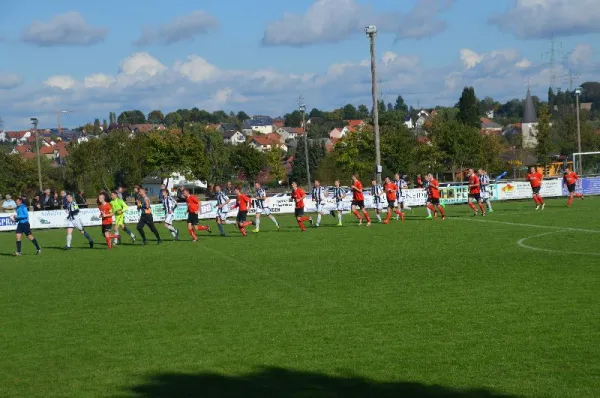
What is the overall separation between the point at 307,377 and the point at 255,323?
323 cm

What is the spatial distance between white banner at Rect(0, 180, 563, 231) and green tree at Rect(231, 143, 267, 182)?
37.5 m

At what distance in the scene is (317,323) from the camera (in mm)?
12125

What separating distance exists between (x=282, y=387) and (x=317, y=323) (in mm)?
3244

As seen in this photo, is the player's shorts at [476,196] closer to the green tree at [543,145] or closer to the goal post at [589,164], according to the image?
the goal post at [589,164]

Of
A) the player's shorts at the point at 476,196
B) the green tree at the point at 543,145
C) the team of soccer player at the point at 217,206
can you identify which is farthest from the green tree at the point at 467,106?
the player's shorts at the point at 476,196

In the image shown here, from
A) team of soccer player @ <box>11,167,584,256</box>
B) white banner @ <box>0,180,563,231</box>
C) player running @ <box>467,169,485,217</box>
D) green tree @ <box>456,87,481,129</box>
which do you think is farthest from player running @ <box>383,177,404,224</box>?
green tree @ <box>456,87,481,129</box>

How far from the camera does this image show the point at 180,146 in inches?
2840

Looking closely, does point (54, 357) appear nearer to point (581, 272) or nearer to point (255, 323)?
point (255, 323)

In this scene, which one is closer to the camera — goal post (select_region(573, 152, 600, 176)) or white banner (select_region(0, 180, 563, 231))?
white banner (select_region(0, 180, 563, 231))

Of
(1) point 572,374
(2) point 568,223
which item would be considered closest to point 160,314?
(1) point 572,374

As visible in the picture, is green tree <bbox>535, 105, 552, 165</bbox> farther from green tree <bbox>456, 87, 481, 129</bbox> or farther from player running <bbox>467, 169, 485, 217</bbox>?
player running <bbox>467, 169, 485, 217</bbox>

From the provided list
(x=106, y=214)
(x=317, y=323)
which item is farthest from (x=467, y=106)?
(x=317, y=323)

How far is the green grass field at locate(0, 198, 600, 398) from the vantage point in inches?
359

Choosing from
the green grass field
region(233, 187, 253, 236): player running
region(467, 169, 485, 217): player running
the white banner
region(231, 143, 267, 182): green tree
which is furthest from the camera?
region(231, 143, 267, 182): green tree
